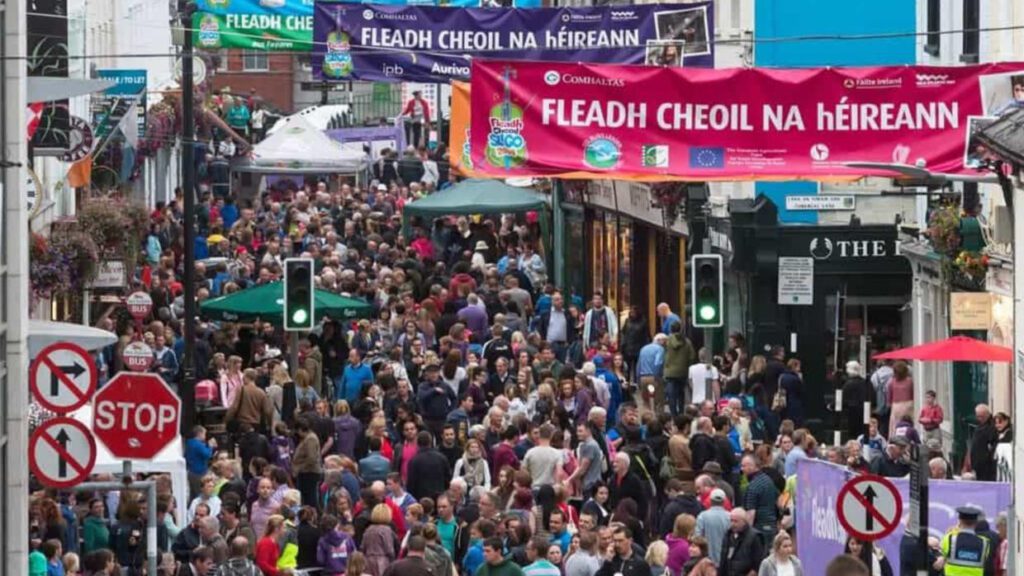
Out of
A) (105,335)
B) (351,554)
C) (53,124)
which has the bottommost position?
(351,554)

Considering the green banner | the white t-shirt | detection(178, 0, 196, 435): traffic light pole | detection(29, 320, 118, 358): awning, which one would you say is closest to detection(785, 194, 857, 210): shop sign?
the white t-shirt

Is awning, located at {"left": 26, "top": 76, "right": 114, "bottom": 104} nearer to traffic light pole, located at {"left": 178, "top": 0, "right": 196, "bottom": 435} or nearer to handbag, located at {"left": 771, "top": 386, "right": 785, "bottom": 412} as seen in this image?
traffic light pole, located at {"left": 178, "top": 0, "right": 196, "bottom": 435}

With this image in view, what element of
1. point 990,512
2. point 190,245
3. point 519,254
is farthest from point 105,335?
point 519,254

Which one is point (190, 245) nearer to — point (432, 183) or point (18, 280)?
point (18, 280)

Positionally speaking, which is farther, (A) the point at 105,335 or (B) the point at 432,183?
(B) the point at 432,183

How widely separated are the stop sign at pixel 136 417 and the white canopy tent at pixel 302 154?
140ft

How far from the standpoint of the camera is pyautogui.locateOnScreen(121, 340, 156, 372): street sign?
31.8m

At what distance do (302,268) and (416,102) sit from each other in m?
51.4

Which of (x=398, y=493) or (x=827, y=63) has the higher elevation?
(x=827, y=63)

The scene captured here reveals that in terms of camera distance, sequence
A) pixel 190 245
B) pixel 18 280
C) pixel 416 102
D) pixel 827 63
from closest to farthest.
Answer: pixel 18 280 < pixel 190 245 < pixel 827 63 < pixel 416 102

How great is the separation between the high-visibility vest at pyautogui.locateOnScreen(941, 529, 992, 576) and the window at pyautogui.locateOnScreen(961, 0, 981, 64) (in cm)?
1291

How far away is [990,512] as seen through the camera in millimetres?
22703

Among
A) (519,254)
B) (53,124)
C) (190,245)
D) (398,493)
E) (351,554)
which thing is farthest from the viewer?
(519,254)

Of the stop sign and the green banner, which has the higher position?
the green banner
